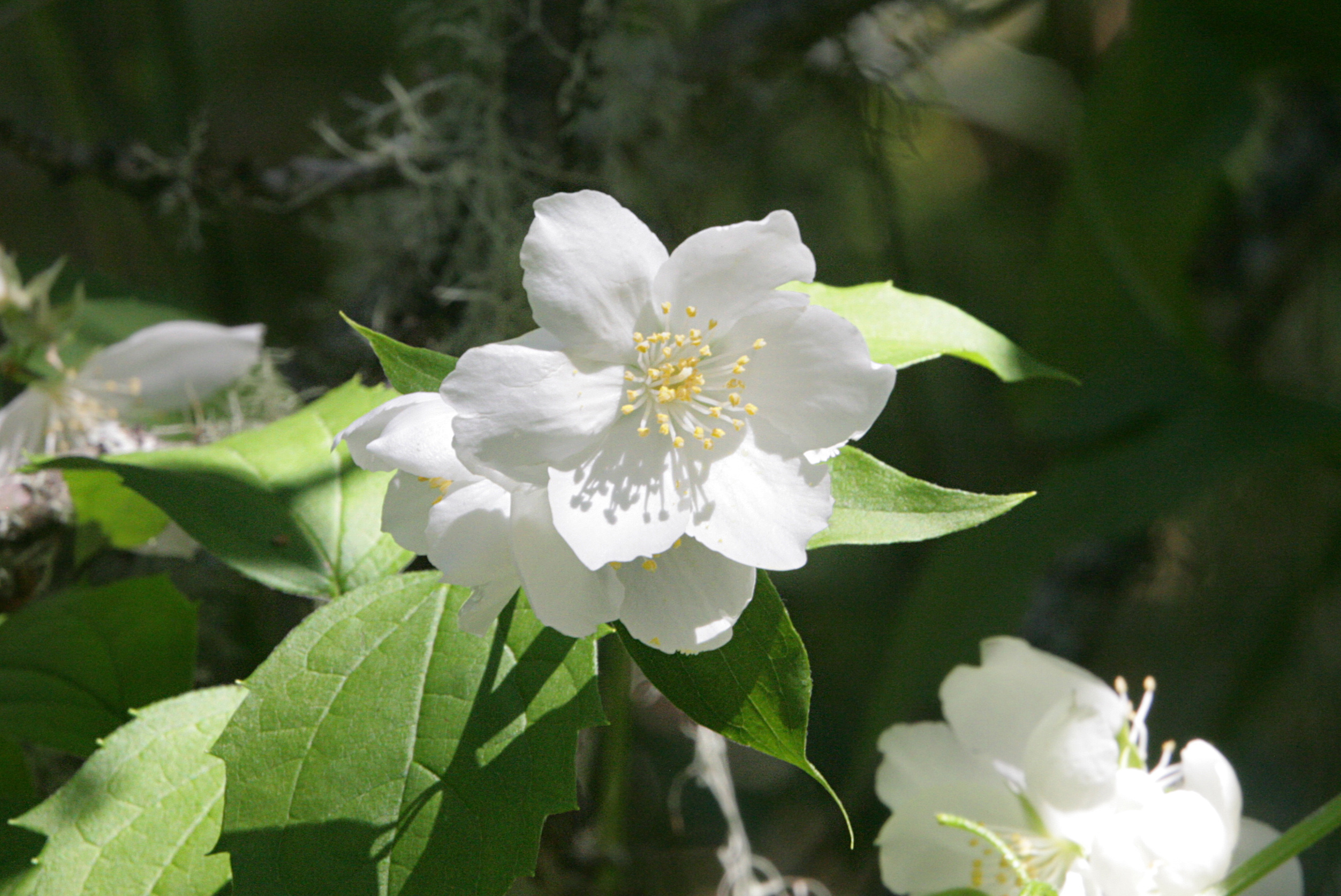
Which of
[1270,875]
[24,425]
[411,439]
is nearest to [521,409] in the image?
[411,439]

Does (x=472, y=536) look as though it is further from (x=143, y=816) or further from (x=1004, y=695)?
(x=1004, y=695)

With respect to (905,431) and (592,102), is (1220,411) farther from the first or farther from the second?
(592,102)

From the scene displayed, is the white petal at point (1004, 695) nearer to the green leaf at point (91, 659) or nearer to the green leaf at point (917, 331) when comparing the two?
the green leaf at point (917, 331)

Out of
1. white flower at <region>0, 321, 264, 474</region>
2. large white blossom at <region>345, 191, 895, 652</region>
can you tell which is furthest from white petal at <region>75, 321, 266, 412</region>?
large white blossom at <region>345, 191, 895, 652</region>

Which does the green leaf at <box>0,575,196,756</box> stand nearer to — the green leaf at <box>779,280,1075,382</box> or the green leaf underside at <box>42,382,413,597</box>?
the green leaf underside at <box>42,382,413,597</box>

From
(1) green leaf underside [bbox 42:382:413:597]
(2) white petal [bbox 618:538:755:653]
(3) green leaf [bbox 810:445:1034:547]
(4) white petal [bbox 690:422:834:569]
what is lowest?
(1) green leaf underside [bbox 42:382:413:597]

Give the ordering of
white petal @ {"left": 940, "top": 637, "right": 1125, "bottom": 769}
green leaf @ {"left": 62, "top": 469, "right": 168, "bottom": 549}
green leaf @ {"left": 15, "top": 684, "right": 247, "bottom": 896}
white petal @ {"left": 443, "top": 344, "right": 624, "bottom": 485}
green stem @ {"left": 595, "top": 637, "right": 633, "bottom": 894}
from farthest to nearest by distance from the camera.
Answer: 1. green stem @ {"left": 595, "top": 637, "right": 633, "bottom": 894}
2. green leaf @ {"left": 62, "top": 469, "right": 168, "bottom": 549}
3. white petal @ {"left": 940, "top": 637, "right": 1125, "bottom": 769}
4. green leaf @ {"left": 15, "top": 684, "right": 247, "bottom": 896}
5. white petal @ {"left": 443, "top": 344, "right": 624, "bottom": 485}
